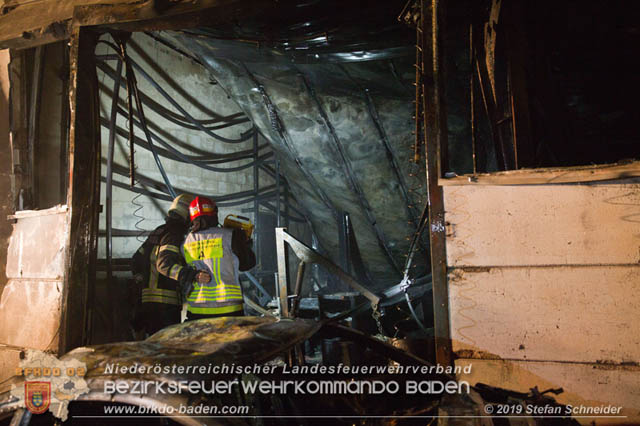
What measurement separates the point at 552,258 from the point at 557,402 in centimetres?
84

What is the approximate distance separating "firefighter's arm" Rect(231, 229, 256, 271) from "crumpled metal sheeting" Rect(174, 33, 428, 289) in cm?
215

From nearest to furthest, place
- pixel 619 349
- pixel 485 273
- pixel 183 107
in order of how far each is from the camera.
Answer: pixel 619 349
pixel 485 273
pixel 183 107

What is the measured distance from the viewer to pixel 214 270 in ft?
11.4

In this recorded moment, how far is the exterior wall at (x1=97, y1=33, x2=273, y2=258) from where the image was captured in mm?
5260

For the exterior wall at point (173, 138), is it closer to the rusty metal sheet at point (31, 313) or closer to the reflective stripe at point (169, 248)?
the rusty metal sheet at point (31, 313)

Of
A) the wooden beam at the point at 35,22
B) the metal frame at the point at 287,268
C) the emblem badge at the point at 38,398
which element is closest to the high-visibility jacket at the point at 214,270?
the metal frame at the point at 287,268

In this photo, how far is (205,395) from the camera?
4.61 feet

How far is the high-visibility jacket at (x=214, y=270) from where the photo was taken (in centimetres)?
343

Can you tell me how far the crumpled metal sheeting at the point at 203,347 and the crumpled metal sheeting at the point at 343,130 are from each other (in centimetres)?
322

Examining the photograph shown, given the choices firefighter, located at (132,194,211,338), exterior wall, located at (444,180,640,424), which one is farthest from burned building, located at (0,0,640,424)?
firefighter, located at (132,194,211,338)

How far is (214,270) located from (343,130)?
287 cm

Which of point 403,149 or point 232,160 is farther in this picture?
point 232,160

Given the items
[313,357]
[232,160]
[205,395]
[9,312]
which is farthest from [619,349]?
[232,160]

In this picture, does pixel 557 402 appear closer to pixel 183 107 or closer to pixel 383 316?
pixel 383 316
